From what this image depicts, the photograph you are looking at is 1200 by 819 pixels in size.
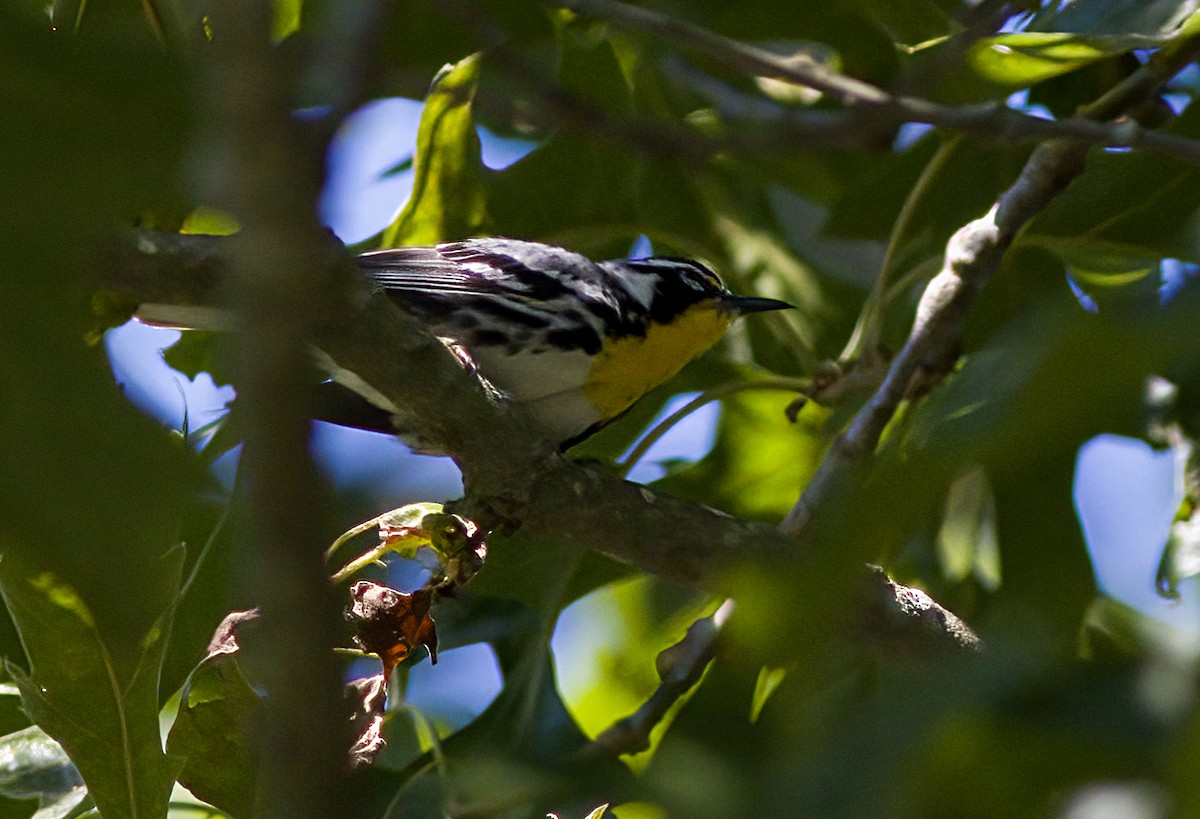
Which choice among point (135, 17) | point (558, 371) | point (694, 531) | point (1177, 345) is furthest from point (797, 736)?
point (558, 371)

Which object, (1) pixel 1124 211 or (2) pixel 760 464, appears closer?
(1) pixel 1124 211

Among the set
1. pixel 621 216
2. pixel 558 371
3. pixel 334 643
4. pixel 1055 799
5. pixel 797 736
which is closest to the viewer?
pixel 334 643

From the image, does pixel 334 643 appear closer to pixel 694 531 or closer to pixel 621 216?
pixel 694 531

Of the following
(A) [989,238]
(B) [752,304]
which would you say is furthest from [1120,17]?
(B) [752,304]

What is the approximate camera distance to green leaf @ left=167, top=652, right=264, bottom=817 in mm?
2242

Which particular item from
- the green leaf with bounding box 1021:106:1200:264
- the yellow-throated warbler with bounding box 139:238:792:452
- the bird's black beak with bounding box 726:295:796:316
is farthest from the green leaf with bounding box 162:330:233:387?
the green leaf with bounding box 1021:106:1200:264

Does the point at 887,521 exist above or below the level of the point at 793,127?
above

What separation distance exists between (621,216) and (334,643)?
2970 millimetres

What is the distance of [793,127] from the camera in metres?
2.38

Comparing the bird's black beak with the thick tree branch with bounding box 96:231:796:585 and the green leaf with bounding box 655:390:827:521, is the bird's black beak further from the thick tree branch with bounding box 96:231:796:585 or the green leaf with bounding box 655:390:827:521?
the thick tree branch with bounding box 96:231:796:585

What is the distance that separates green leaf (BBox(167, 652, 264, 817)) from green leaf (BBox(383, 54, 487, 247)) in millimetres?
1387

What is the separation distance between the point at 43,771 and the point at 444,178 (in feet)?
5.35

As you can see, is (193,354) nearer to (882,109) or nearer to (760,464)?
(760,464)

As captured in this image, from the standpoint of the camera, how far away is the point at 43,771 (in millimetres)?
2531
